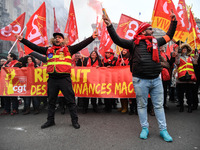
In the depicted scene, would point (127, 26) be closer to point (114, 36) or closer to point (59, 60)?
point (114, 36)

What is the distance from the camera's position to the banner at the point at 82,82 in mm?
4637

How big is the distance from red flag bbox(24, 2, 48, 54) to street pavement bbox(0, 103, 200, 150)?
2.59 metres

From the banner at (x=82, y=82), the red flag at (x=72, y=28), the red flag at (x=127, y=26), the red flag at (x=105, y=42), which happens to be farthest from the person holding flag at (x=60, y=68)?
the red flag at (x=72, y=28)

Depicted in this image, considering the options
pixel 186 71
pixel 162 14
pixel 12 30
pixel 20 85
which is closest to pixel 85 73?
pixel 20 85

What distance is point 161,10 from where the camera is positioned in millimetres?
4613

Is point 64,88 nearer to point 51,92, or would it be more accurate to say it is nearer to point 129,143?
point 51,92

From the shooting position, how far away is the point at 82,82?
4770mm

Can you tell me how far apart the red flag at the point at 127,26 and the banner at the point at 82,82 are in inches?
56.6

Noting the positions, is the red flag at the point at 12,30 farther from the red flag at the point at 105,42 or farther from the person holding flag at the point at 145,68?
the person holding flag at the point at 145,68

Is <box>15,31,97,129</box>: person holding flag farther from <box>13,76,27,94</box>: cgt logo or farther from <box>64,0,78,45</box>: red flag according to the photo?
<box>64,0,78,45</box>: red flag

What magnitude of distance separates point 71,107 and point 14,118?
191 centimetres

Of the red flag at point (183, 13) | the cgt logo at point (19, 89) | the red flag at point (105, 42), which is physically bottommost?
the cgt logo at point (19, 89)

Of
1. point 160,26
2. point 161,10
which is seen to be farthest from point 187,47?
point 161,10

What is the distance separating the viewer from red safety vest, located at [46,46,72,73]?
3260mm
